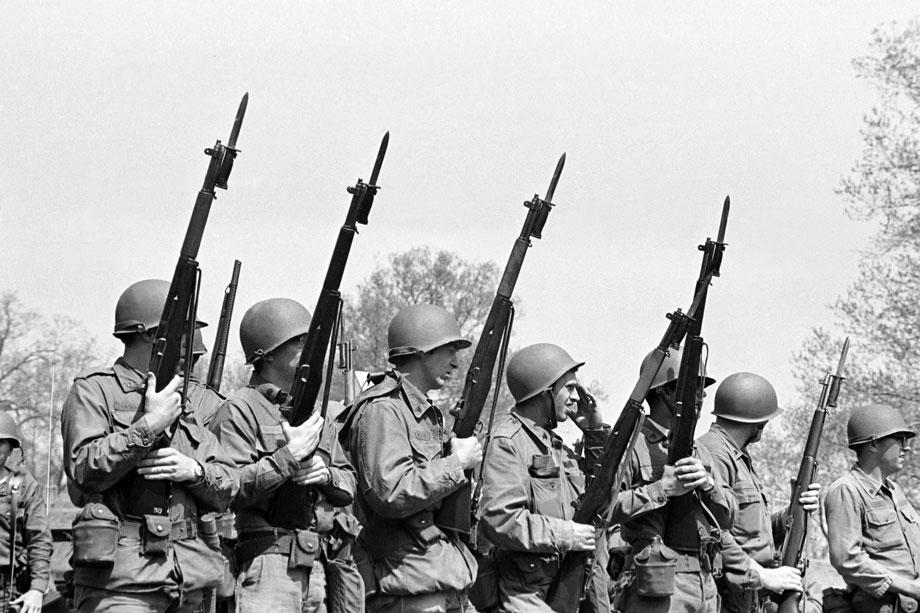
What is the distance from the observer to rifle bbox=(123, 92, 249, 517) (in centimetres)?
761

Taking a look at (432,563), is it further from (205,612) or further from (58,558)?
(58,558)

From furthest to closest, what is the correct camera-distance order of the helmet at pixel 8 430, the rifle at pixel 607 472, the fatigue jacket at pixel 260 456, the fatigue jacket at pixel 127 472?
the helmet at pixel 8 430
the rifle at pixel 607 472
the fatigue jacket at pixel 260 456
the fatigue jacket at pixel 127 472

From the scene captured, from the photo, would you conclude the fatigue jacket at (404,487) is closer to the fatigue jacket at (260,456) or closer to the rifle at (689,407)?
the fatigue jacket at (260,456)

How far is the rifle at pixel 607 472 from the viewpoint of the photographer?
937 cm

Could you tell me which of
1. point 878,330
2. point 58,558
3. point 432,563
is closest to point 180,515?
point 432,563

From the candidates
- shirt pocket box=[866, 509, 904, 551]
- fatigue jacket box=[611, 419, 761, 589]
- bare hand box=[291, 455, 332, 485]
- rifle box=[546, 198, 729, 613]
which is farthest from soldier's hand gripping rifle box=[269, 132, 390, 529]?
shirt pocket box=[866, 509, 904, 551]

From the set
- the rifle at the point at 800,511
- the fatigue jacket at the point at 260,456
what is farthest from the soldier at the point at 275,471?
the rifle at the point at 800,511

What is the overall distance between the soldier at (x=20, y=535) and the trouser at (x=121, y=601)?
14.2 feet

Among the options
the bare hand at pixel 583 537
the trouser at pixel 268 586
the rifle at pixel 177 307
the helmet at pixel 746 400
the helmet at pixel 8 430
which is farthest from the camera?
the helmet at pixel 8 430

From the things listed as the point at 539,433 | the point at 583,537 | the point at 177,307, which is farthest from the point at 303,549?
the point at 539,433

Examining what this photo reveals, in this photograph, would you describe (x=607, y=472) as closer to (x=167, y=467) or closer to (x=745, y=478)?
(x=745, y=478)

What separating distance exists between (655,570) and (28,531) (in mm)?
5423

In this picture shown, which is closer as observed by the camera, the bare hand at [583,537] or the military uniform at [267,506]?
the military uniform at [267,506]

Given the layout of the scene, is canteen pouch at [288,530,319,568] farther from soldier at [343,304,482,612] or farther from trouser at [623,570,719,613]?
trouser at [623,570,719,613]
